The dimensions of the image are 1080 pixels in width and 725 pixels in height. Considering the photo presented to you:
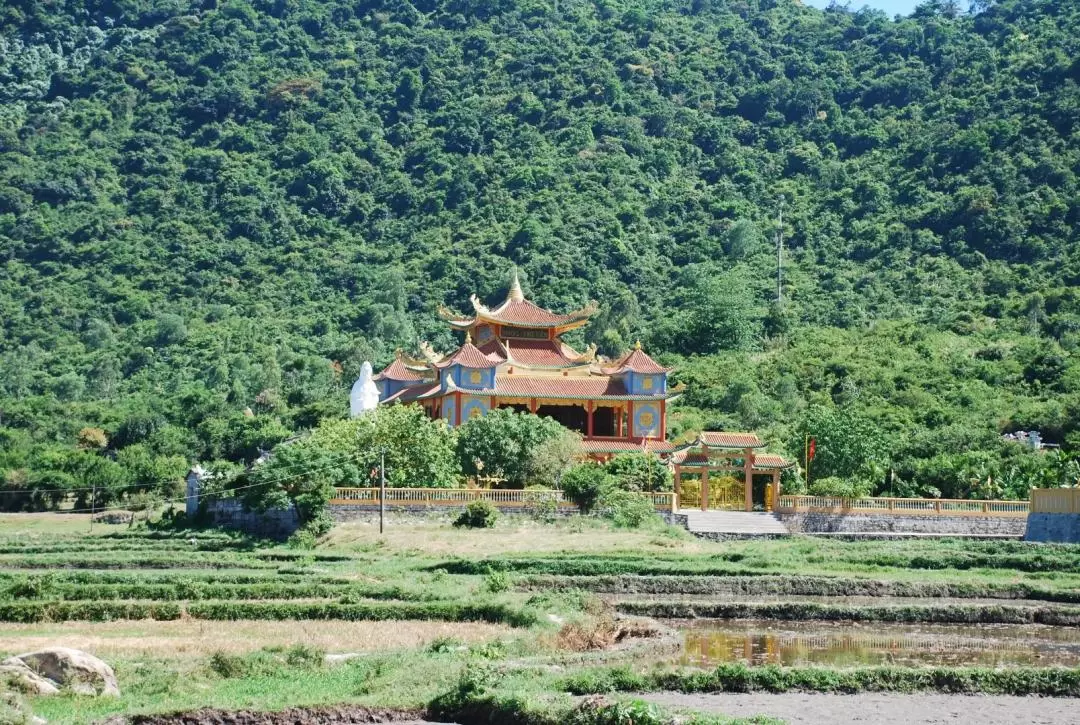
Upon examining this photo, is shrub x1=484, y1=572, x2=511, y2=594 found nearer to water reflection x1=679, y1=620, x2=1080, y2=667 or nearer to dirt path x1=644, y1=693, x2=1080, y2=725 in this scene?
water reflection x1=679, y1=620, x2=1080, y2=667

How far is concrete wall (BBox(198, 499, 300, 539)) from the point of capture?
50.7 m

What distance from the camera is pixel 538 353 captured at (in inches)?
2611

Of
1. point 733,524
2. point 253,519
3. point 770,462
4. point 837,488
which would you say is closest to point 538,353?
point 770,462

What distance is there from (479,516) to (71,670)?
Answer: 91.5ft

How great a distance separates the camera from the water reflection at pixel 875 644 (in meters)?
28.2

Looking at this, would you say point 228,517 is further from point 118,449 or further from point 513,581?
point 118,449

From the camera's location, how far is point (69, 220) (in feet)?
452

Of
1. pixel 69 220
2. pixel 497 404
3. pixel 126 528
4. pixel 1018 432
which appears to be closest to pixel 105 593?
pixel 126 528

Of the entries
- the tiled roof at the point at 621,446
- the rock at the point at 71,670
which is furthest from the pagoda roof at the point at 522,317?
the rock at the point at 71,670

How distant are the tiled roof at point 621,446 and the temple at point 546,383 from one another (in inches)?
1.6

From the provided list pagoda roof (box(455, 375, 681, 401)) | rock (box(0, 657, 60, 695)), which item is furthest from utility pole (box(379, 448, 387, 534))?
rock (box(0, 657, 60, 695))

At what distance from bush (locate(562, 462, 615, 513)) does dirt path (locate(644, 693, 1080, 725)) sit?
2754cm

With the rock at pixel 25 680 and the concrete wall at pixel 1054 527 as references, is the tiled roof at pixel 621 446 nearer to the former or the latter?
the concrete wall at pixel 1054 527

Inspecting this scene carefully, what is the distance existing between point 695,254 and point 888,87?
125 feet
